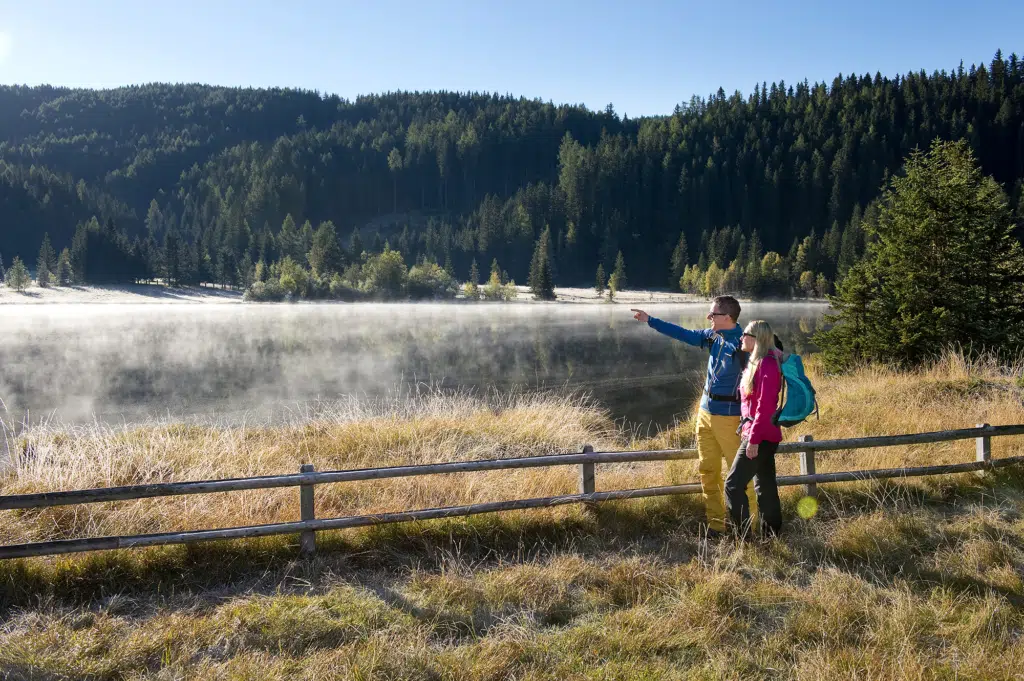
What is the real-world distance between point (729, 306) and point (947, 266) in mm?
12429

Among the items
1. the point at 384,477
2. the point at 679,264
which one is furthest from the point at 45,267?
the point at 384,477

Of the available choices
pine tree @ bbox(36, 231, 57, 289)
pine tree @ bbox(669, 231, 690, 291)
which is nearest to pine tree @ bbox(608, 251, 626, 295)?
pine tree @ bbox(669, 231, 690, 291)

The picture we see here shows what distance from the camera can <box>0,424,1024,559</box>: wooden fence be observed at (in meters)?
4.72

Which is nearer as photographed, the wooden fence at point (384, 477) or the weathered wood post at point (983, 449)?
the wooden fence at point (384, 477)

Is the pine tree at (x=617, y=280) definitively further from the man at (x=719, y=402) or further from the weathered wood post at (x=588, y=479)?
the man at (x=719, y=402)

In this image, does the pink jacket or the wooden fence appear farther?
the pink jacket

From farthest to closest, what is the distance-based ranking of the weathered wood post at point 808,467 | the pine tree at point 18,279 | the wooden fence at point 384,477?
the pine tree at point 18,279
the weathered wood post at point 808,467
the wooden fence at point 384,477

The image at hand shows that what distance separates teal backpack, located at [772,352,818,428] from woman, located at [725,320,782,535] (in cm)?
8

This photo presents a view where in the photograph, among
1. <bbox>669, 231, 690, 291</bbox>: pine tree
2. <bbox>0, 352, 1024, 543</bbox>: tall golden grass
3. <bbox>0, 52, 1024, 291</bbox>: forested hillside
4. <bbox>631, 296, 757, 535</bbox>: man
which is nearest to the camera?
<bbox>631, 296, 757, 535</bbox>: man

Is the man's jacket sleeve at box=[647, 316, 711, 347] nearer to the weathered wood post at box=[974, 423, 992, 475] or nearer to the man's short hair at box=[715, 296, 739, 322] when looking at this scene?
the man's short hair at box=[715, 296, 739, 322]

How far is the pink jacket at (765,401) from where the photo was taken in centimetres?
488

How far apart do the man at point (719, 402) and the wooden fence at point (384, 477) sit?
1.76ft

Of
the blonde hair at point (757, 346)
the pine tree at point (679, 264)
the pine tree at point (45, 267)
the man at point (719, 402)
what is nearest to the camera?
the blonde hair at point (757, 346)

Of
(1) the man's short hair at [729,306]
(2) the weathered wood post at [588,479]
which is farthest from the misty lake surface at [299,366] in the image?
(1) the man's short hair at [729,306]
